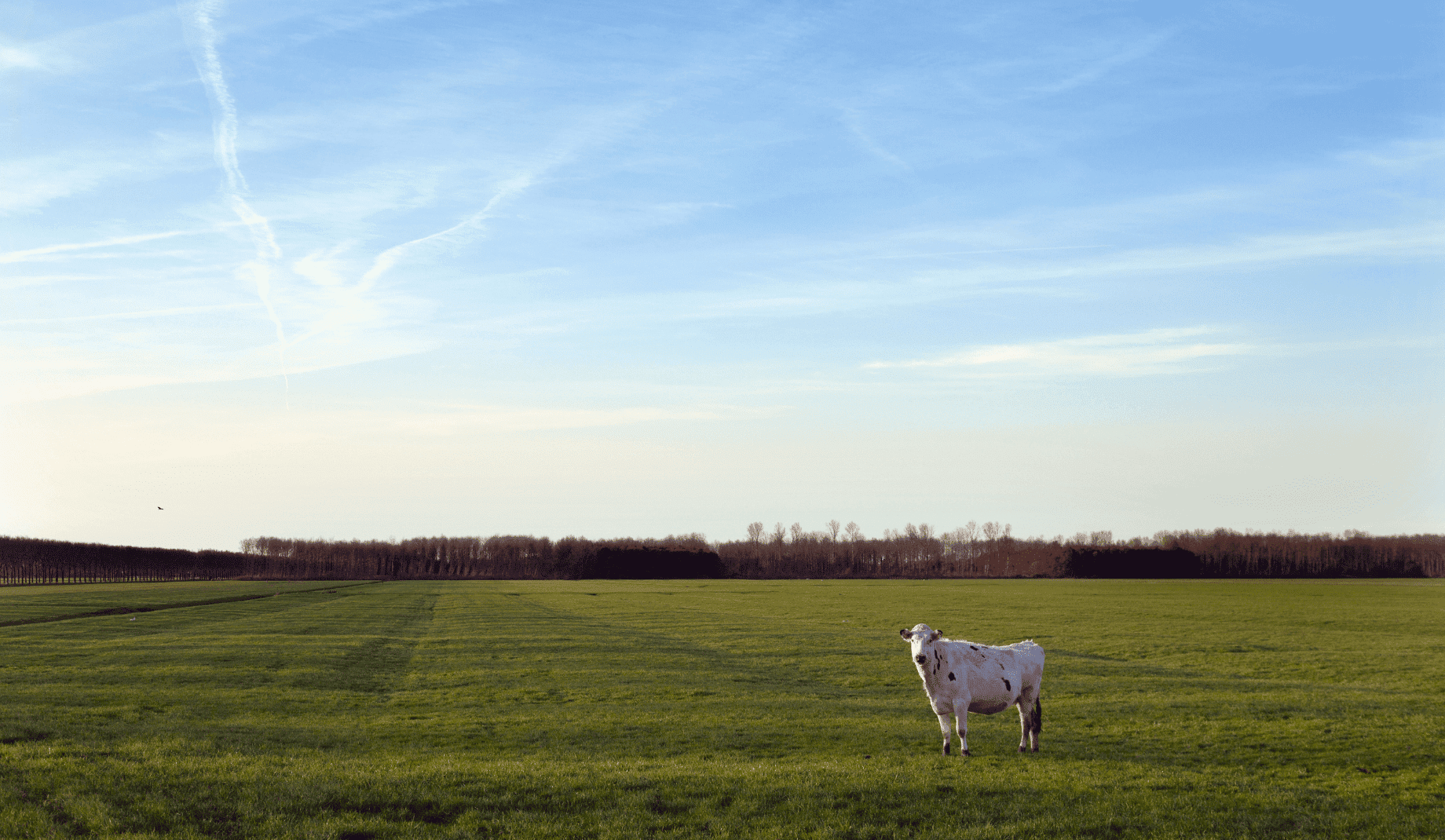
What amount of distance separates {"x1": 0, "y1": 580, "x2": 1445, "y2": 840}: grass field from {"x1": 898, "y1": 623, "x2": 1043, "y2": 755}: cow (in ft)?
2.96

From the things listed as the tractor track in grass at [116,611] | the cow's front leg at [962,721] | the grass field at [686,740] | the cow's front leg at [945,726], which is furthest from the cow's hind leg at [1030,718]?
the tractor track in grass at [116,611]

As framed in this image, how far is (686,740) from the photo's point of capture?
20.0 metres

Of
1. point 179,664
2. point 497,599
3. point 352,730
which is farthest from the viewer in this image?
point 497,599

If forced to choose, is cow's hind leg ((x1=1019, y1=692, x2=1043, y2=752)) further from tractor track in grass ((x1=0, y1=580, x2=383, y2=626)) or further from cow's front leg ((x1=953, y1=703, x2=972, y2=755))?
tractor track in grass ((x1=0, y1=580, x2=383, y2=626))

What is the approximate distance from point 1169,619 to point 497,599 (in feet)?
195

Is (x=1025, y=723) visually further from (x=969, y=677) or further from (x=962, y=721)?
(x=969, y=677)

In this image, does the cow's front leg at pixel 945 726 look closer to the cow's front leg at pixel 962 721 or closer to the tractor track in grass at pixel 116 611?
the cow's front leg at pixel 962 721

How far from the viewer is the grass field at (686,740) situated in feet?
44.2

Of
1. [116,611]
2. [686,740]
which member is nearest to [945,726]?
[686,740]

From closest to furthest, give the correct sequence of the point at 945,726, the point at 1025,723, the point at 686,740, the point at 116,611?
the point at 945,726
the point at 1025,723
the point at 686,740
the point at 116,611

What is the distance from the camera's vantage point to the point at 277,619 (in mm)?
57750

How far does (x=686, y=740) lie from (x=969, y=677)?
6258 mm

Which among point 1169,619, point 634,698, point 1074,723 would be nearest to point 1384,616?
point 1169,619

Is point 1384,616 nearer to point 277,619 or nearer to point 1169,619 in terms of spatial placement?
point 1169,619
